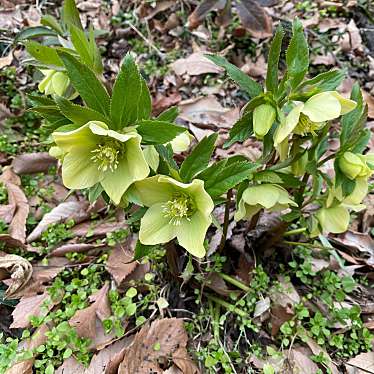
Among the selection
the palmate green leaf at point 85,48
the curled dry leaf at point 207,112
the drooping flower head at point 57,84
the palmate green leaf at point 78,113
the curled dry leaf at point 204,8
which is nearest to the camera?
the palmate green leaf at point 78,113

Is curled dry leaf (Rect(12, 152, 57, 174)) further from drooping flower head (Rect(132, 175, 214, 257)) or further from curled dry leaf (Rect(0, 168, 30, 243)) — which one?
drooping flower head (Rect(132, 175, 214, 257))

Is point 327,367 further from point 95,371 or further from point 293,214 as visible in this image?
point 95,371

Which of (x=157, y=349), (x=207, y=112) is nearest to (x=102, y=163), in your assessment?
(x=157, y=349)

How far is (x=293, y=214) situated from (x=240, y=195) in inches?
7.3

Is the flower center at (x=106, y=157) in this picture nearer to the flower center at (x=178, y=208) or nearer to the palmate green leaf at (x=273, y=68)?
the flower center at (x=178, y=208)

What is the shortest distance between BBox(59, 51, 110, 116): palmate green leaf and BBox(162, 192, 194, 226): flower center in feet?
0.73

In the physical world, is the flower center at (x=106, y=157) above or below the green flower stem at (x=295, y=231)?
above

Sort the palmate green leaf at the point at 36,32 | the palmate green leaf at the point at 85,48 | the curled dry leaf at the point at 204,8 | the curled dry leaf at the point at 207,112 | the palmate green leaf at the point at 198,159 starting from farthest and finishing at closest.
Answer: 1. the curled dry leaf at the point at 204,8
2. the curled dry leaf at the point at 207,112
3. the palmate green leaf at the point at 36,32
4. the palmate green leaf at the point at 85,48
5. the palmate green leaf at the point at 198,159

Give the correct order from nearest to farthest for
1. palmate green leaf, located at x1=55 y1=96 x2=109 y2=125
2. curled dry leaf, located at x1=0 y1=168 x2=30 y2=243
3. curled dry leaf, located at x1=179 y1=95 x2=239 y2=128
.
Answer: palmate green leaf, located at x1=55 y1=96 x2=109 y2=125 → curled dry leaf, located at x1=0 y1=168 x2=30 y2=243 → curled dry leaf, located at x1=179 y1=95 x2=239 y2=128

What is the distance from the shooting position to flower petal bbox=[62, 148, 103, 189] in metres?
0.90

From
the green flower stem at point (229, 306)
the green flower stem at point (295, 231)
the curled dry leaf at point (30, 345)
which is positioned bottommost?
the green flower stem at point (229, 306)

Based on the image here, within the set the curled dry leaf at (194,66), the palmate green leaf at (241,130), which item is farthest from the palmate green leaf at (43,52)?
the curled dry leaf at (194,66)

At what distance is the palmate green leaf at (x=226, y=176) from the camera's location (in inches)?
35.6

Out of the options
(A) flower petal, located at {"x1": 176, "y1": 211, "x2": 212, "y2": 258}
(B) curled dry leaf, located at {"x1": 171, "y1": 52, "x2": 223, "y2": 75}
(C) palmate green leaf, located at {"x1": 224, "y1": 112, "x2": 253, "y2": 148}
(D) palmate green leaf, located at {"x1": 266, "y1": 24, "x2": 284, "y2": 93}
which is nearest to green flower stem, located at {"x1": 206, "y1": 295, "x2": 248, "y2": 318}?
(A) flower petal, located at {"x1": 176, "y1": 211, "x2": 212, "y2": 258}
